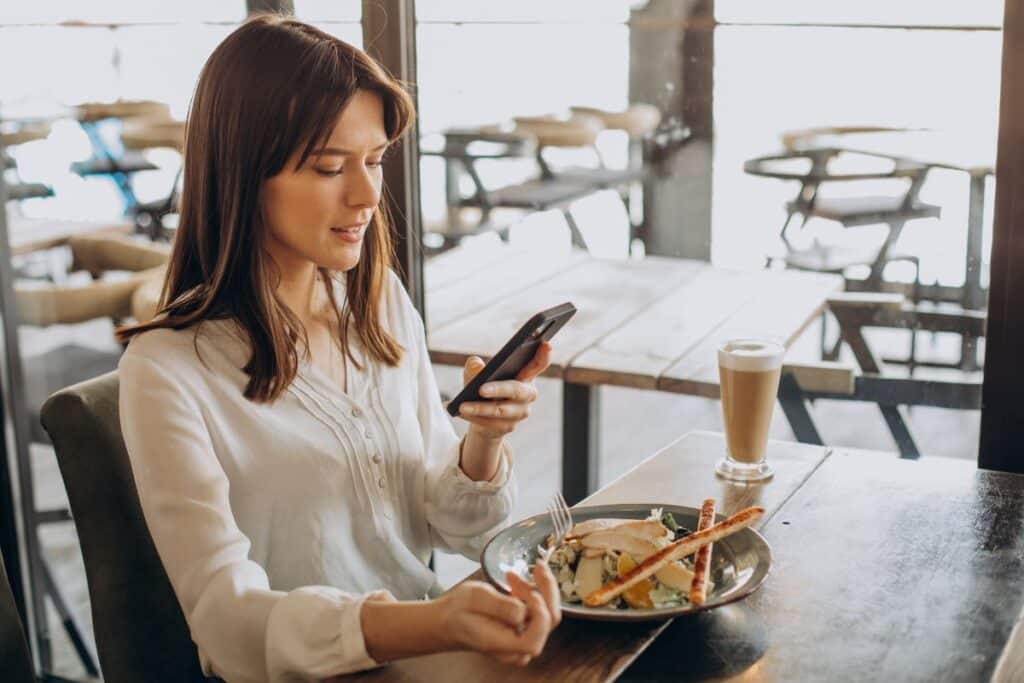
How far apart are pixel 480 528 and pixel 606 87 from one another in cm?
102

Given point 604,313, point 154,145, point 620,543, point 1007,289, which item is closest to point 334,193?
point 620,543

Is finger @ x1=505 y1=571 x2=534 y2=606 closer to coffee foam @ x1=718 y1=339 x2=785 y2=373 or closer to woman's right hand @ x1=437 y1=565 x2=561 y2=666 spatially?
woman's right hand @ x1=437 y1=565 x2=561 y2=666

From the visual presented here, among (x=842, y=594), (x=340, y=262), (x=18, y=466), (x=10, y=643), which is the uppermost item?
(x=340, y=262)

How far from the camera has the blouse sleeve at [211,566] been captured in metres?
1.15

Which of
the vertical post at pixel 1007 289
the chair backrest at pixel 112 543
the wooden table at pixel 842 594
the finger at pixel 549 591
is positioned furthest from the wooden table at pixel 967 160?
the chair backrest at pixel 112 543

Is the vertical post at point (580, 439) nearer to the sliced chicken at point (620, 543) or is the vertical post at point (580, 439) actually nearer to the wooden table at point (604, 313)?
the wooden table at point (604, 313)

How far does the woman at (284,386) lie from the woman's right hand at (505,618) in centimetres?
18

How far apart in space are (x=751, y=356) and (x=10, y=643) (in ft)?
3.05

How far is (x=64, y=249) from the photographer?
2.83 meters

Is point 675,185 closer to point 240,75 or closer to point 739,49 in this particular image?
point 739,49

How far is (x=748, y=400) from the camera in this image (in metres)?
1.57

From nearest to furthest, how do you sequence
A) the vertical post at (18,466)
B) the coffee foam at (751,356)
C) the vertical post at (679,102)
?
the coffee foam at (751,356) → the vertical post at (679,102) → the vertical post at (18,466)

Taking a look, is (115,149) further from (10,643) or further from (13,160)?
(10,643)

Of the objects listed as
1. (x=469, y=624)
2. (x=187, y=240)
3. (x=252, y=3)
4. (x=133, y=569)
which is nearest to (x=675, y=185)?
(x=252, y=3)
